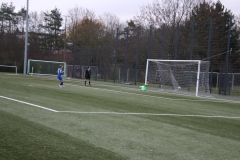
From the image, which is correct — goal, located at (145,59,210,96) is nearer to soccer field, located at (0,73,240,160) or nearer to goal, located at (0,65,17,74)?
soccer field, located at (0,73,240,160)

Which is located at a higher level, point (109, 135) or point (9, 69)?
point (9, 69)

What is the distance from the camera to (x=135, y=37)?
4584 cm

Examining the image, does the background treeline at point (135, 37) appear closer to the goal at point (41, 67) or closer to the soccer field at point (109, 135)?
the goal at point (41, 67)

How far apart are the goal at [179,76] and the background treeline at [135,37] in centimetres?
327

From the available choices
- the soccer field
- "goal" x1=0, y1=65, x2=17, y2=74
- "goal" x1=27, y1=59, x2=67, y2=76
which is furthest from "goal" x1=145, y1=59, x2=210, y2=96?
"goal" x1=0, y1=65, x2=17, y2=74

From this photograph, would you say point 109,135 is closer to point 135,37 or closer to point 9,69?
point 135,37

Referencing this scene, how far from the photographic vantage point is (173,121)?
442 inches

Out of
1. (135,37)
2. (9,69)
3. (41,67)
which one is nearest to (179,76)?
(135,37)

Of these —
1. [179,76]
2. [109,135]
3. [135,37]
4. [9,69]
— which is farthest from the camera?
[9,69]

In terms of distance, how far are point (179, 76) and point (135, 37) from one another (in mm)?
16184

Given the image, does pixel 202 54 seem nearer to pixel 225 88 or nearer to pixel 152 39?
pixel 225 88

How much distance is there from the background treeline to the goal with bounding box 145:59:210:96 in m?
3.27

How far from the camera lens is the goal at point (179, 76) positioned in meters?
29.2

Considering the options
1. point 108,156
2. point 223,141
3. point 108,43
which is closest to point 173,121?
point 223,141
